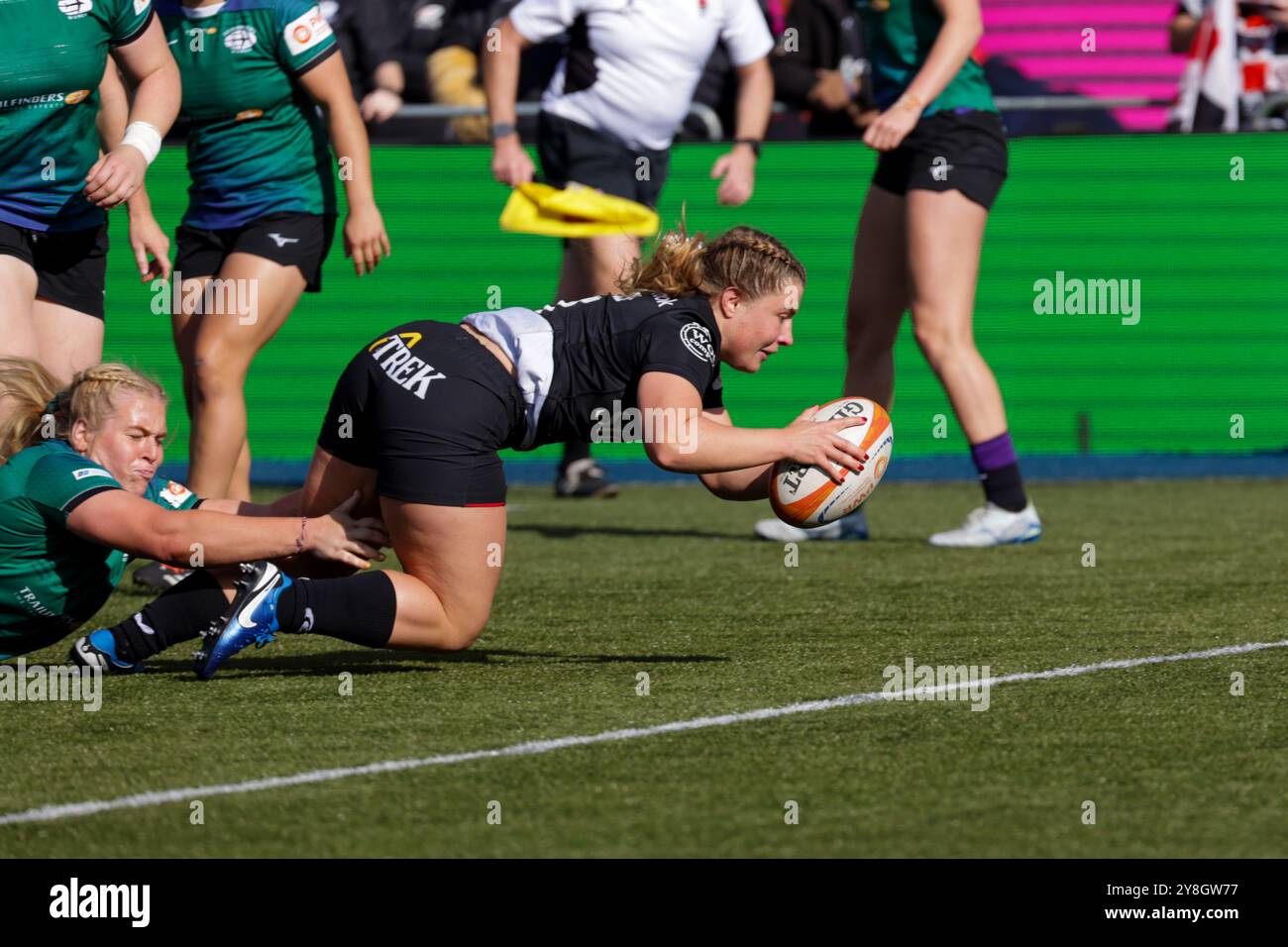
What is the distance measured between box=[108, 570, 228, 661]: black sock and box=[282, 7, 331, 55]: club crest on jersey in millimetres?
2408

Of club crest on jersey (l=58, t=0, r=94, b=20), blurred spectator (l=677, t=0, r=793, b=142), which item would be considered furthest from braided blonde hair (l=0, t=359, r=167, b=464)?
blurred spectator (l=677, t=0, r=793, b=142)

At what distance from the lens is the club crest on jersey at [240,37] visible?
670 centimetres

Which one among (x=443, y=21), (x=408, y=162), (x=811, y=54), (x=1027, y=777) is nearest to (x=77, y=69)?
(x=1027, y=777)

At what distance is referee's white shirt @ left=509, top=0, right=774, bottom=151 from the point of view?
28.1 feet

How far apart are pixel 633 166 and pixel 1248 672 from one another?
4.50m

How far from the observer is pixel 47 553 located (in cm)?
475

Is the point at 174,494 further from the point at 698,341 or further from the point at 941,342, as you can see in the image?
the point at 941,342

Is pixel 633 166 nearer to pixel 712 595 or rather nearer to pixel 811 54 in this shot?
pixel 712 595

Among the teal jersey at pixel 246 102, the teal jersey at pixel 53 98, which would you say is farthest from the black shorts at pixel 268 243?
the teal jersey at pixel 53 98

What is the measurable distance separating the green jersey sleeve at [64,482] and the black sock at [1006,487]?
13.3 ft

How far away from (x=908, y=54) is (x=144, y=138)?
11.0ft

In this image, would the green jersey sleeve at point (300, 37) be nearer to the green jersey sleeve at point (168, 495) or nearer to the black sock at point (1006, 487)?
the green jersey sleeve at point (168, 495)

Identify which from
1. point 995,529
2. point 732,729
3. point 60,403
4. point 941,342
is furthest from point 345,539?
point 995,529

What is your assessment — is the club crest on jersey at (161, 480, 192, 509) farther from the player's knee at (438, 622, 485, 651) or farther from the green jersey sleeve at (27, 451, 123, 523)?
the player's knee at (438, 622, 485, 651)
